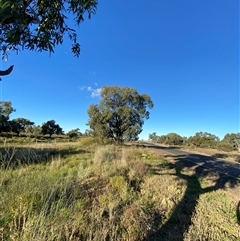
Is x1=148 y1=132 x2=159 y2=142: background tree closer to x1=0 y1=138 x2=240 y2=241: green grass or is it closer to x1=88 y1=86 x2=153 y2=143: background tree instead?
x1=88 y1=86 x2=153 y2=143: background tree

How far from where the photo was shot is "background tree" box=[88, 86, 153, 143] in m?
31.3

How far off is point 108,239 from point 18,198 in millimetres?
1736

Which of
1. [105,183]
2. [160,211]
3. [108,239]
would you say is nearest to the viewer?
[108,239]

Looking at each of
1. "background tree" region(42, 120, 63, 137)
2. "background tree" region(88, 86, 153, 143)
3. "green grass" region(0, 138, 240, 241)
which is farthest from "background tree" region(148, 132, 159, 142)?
"green grass" region(0, 138, 240, 241)

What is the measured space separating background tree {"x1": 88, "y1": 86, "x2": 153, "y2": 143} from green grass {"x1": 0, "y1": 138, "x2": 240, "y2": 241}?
24.0 metres

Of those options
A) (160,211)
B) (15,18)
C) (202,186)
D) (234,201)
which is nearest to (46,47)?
(15,18)

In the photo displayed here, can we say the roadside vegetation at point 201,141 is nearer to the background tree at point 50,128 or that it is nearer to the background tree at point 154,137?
the background tree at point 154,137

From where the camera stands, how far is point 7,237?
230cm

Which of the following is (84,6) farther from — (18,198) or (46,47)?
(18,198)

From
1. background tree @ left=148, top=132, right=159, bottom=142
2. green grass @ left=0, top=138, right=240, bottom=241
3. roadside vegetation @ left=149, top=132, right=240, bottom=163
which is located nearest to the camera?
green grass @ left=0, top=138, right=240, bottom=241

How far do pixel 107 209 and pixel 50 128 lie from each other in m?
70.7

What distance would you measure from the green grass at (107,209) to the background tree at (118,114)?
24.0m

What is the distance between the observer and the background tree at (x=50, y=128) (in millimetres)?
67625

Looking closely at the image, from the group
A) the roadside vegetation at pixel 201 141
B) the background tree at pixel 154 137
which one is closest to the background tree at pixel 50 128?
the roadside vegetation at pixel 201 141
